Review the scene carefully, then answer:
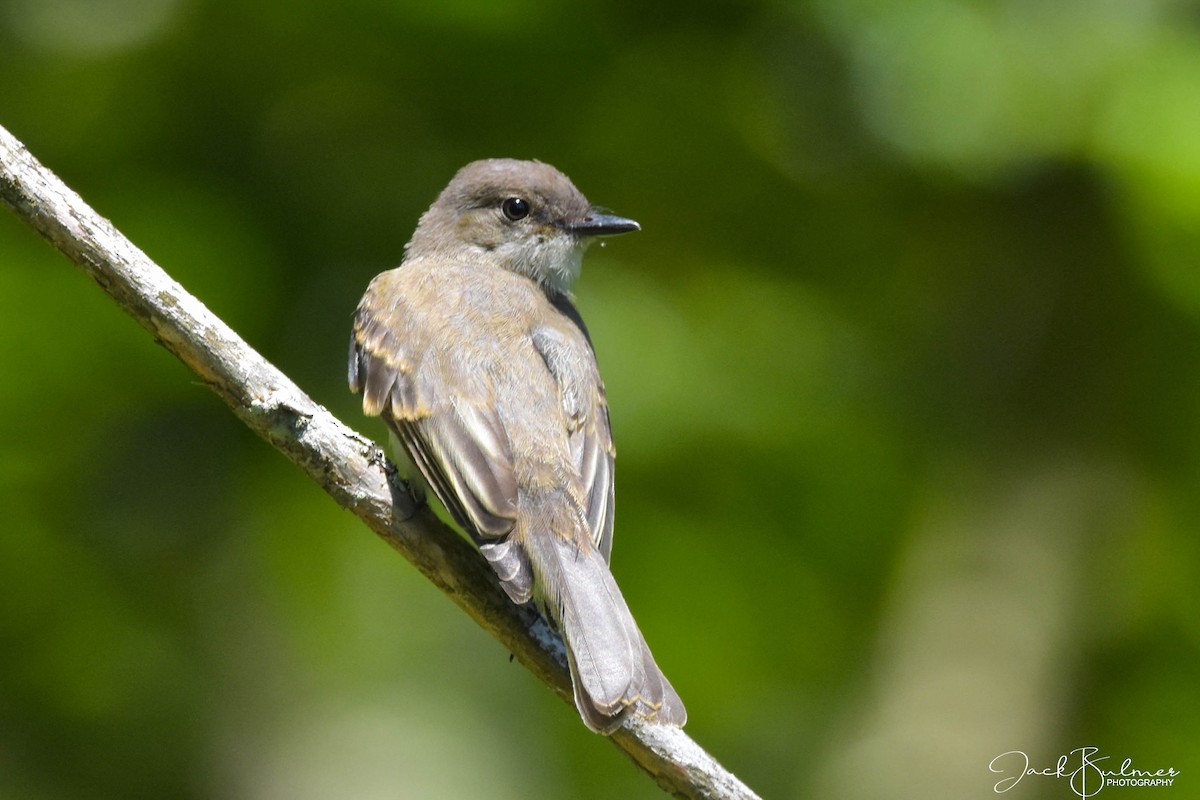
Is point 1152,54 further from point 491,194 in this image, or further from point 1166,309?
point 491,194

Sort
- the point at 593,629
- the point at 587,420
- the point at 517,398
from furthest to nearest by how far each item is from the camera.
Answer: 1. the point at 587,420
2. the point at 517,398
3. the point at 593,629

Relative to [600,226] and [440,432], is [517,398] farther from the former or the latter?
[600,226]

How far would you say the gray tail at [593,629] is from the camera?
3324 mm

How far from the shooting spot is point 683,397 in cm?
567

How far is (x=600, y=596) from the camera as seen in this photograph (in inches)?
147

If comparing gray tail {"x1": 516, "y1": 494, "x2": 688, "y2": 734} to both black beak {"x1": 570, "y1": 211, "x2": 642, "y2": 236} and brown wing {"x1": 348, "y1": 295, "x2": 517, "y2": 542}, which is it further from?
black beak {"x1": 570, "y1": 211, "x2": 642, "y2": 236}

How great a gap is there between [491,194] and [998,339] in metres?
2.52

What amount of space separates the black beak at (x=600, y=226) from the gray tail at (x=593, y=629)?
1.47 meters

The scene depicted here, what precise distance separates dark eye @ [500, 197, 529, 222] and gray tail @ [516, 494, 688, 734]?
1.70 meters

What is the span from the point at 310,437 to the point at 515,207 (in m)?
2.05

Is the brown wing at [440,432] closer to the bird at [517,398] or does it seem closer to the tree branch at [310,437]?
the bird at [517,398]

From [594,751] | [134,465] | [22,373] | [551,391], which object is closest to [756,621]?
[594,751]

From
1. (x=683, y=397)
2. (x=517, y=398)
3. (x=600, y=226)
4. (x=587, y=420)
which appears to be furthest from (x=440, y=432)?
(x=683, y=397)

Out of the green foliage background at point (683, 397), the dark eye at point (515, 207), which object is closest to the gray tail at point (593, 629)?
the green foliage background at point (683, 397)
